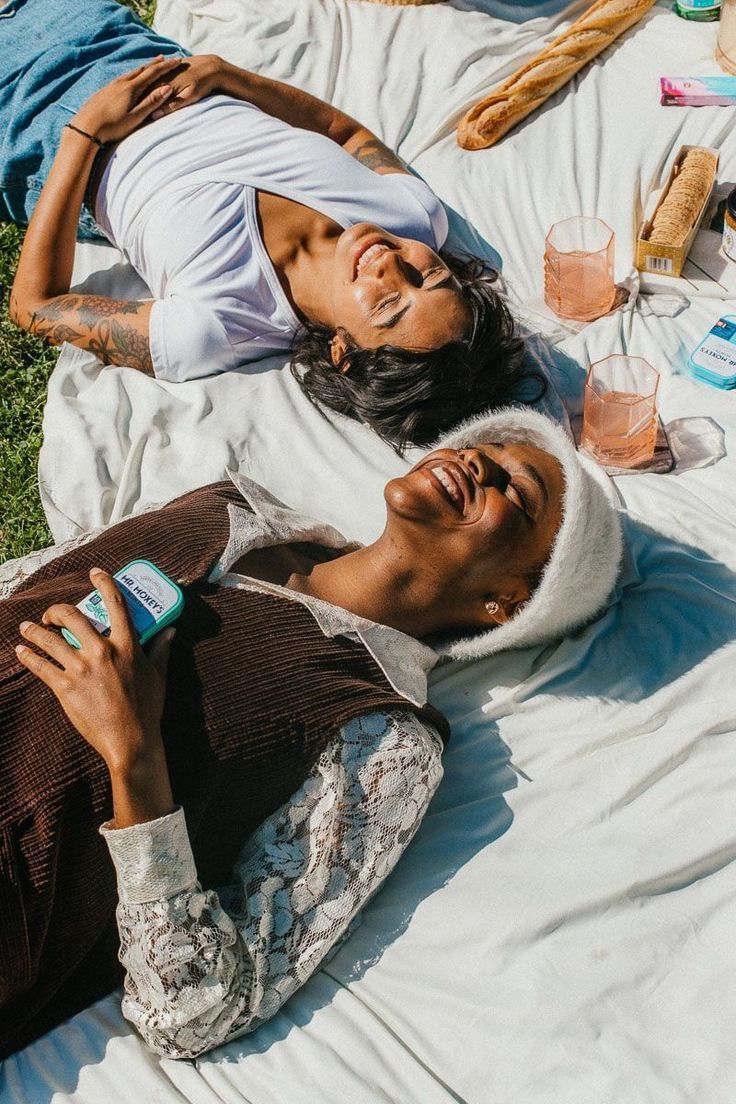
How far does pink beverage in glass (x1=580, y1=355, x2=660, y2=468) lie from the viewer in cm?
388

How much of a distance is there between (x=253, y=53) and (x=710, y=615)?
3.59 metres

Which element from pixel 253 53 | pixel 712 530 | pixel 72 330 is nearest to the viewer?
pixel 712 530

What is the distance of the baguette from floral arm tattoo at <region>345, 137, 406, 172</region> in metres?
0.44

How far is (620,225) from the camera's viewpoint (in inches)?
183

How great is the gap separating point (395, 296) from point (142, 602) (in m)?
1.65

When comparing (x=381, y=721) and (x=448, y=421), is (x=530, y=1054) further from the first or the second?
(x=448, y=421)

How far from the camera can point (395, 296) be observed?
12.3ft

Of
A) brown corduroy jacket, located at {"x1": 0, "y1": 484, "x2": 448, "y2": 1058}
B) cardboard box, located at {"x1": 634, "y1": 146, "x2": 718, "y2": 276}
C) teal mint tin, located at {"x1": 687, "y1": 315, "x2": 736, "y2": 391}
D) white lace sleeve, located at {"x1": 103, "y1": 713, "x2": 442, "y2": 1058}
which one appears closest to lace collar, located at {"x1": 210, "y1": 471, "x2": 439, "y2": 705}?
brown corduroy jacket, located at {"x1": 0, "y1": 484, "x2": 448, "y2": 1058}

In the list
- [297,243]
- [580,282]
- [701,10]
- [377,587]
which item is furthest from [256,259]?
[701,10]

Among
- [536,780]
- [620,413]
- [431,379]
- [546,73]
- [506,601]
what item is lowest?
[536,780]

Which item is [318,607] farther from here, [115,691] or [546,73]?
[546,73]

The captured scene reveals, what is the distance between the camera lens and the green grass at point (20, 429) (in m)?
3.83

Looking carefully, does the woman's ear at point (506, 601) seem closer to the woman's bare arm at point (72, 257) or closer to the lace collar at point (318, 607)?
the lace collar at point (318, 607)

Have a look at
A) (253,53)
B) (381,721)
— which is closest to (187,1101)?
(381,721)
